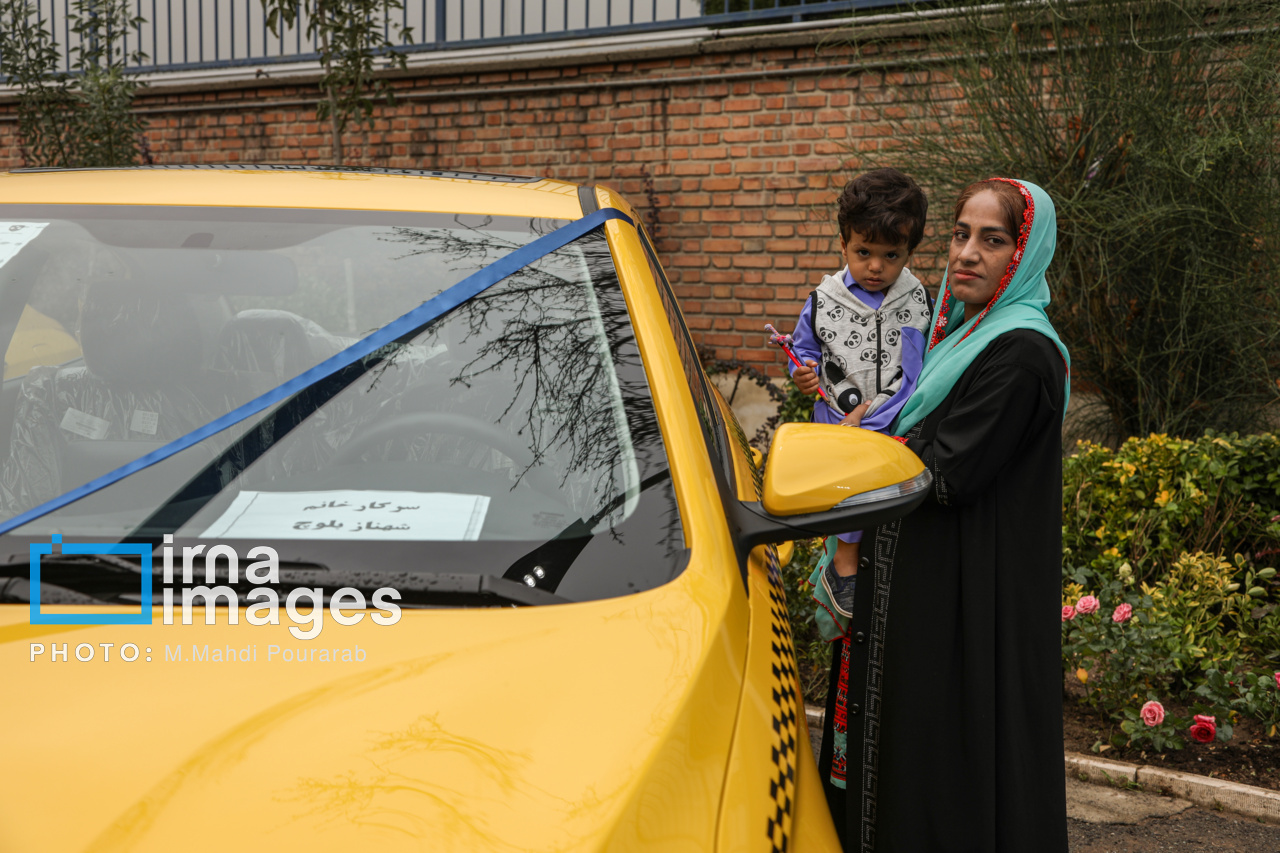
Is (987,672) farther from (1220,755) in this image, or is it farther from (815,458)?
(1220,755)

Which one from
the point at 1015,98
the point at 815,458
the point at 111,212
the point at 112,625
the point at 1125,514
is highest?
the point at 1015,98

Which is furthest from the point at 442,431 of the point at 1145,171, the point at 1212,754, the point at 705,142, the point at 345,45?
the point at 345,45

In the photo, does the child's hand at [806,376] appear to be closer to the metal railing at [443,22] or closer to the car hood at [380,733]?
the car hood at [380,733]

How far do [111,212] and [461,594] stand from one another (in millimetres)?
1107

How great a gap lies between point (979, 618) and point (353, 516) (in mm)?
1210

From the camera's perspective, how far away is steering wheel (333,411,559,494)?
54.9 inches

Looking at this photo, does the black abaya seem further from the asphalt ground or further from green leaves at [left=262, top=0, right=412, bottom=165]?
green leaves at [left=262, top=0, right=412, bottom=165]

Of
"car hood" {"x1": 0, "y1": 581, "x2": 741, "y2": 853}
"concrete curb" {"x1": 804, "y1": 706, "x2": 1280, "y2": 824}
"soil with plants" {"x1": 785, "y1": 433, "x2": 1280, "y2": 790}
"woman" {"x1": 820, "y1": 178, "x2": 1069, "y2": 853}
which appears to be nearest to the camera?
"car hood" {"x1": 0, "y1": 581, "x2": 741, "y2": 853}

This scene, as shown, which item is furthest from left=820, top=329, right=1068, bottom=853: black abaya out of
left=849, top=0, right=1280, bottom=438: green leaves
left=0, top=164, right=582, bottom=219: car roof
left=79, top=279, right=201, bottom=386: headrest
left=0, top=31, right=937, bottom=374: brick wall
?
left=0, top=31, right=937, bottom=374: brick wall

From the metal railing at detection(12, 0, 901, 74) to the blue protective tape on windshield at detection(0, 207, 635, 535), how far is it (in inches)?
206

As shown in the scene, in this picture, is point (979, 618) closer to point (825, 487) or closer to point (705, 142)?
point (825, 487)

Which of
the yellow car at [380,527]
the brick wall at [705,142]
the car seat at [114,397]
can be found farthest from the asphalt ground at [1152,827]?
the brick wall at [705,142]

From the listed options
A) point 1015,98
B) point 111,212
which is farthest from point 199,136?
point 111,212

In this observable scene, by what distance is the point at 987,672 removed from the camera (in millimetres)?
1826
